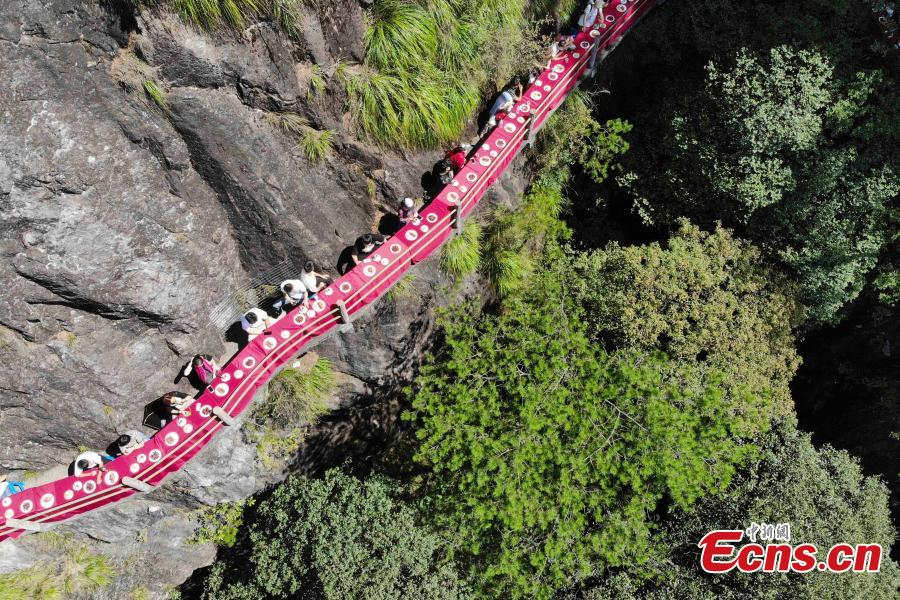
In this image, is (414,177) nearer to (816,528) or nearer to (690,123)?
(690,123)

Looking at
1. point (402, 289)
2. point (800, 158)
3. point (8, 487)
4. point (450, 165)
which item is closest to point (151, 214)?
point (402, 289)

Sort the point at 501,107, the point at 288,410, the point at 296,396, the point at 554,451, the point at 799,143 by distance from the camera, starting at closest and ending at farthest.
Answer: the point at 554,451
the point at 296,396
the point at 288,410
the point at 799,143
the point at 501,107

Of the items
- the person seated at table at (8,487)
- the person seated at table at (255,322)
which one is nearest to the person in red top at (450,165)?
the person seated at table at (255,322)

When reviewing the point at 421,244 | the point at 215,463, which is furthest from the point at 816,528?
the point at 215,463

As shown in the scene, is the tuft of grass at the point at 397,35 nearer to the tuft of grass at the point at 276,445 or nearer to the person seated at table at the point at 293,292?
the person seated at table at the point at 293,292

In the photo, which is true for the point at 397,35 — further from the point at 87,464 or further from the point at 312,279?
the point at 87,464

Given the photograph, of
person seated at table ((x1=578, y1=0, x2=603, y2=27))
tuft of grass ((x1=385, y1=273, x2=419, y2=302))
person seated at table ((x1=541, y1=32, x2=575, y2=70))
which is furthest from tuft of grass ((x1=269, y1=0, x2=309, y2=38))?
person seated at table ((x1=578, y1=0, x2=603, y2=27))
